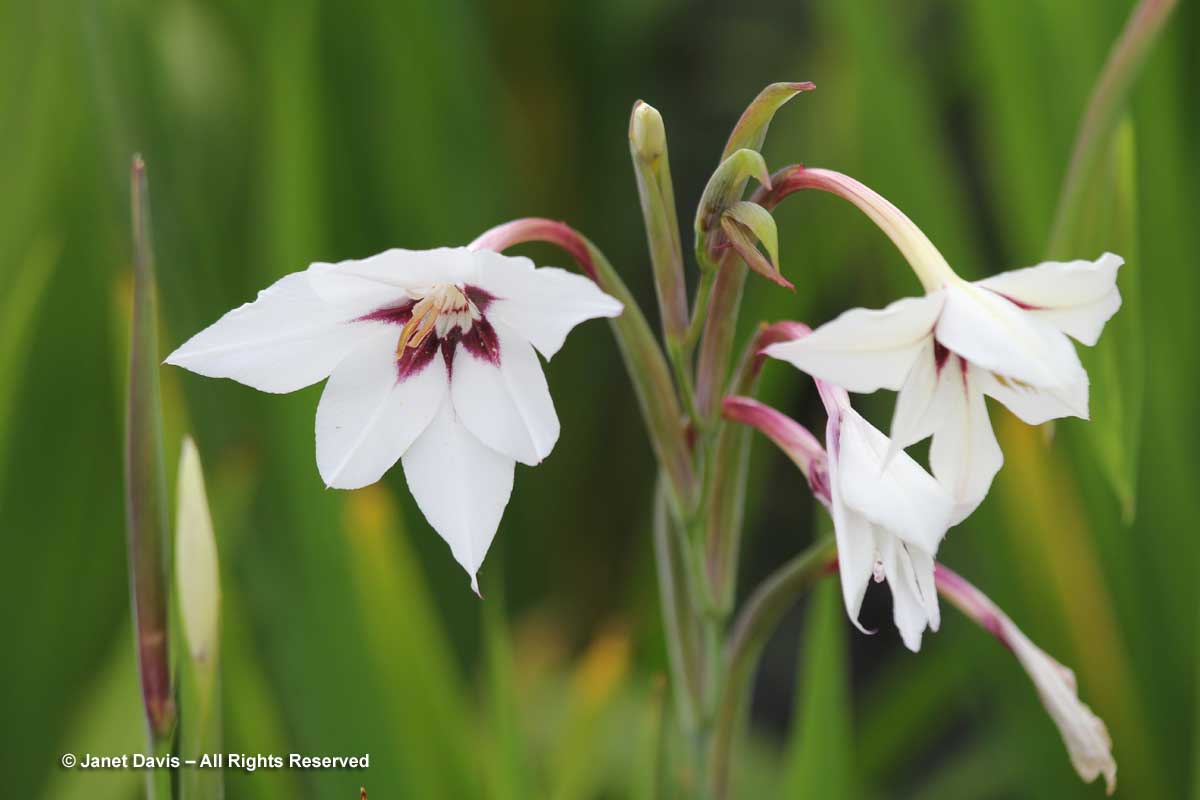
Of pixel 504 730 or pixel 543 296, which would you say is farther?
pixel 504 730

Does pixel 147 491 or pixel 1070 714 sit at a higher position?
pixel 147 491

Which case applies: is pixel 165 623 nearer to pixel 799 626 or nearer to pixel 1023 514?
pixel 1023 514

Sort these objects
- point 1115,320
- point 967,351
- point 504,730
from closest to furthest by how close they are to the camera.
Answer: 1. point 967,351
2. point 1115,320
3. point 504,730

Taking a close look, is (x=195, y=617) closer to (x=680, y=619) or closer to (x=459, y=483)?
(x=459, y=483)

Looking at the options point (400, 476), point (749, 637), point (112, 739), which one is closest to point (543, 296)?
point (749, 637)

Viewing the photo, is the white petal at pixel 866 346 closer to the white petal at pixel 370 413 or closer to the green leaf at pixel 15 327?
the white petal at pixel 370 413

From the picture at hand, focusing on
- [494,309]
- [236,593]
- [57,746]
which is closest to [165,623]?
[494,309]

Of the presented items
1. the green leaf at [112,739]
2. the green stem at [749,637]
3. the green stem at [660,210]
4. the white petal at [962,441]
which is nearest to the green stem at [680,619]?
the green stem at [749,637]
